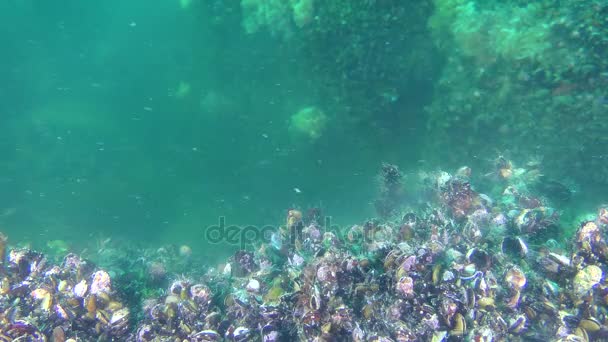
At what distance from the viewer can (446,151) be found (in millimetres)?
10398

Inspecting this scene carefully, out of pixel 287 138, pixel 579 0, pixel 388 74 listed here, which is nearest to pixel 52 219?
pixel 287 138

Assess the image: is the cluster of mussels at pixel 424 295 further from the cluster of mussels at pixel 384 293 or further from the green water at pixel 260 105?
the green water at pixel 260 105

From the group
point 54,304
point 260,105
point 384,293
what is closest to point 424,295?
point 384,293

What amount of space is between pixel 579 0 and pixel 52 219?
1962cm

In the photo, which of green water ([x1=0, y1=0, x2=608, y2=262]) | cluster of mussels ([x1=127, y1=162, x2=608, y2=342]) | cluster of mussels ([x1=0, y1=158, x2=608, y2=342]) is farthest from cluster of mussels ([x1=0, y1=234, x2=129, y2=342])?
green water ([x1=0, y1=0, x2=608, y2=262])

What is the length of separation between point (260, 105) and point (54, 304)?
9287 mm

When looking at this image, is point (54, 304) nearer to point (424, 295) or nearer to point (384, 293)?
point (384, 293)

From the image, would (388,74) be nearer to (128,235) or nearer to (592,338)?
(592,338)

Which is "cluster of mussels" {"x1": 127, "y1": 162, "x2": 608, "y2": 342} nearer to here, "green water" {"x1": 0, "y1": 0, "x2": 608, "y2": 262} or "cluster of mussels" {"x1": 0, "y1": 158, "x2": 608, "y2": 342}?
"cluster of mussels" {"x1": 0, "y1": 158, "x2": 608, "y2": 342}

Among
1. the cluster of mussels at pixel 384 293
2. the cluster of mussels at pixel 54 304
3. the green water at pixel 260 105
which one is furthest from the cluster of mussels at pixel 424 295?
the green water at pixel 260 105

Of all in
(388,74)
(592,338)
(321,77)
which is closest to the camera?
(592,338)

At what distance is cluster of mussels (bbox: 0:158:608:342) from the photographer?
3918 mm

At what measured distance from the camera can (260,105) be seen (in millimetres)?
12984

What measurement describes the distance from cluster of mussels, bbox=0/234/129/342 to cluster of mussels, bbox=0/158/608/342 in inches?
0.6
